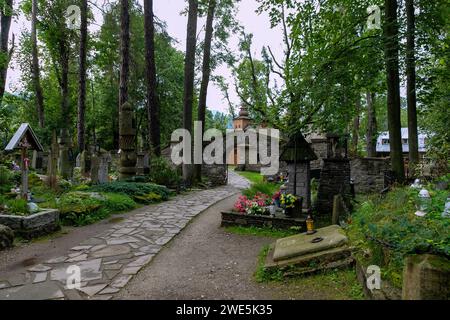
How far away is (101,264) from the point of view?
4809 millimetres

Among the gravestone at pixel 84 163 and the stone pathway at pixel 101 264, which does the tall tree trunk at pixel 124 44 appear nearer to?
the gravestone at pixel 84 163

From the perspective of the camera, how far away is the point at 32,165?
17375 millimetres

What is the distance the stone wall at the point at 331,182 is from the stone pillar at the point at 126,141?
777 cm

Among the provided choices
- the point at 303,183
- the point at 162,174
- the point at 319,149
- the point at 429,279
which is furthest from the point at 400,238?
the point at 319,149

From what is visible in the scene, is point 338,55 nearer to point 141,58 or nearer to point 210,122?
point 141,58

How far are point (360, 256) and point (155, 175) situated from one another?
10.6 meters

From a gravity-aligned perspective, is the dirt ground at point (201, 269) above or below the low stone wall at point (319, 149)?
below

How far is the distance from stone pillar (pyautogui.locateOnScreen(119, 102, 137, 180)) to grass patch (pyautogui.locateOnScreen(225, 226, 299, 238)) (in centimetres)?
650

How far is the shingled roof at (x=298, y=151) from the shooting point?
9.20 meters

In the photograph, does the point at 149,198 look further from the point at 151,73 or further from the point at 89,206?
the point at 151,73

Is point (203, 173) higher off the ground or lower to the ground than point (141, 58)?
lower

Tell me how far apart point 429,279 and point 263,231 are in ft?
16.1

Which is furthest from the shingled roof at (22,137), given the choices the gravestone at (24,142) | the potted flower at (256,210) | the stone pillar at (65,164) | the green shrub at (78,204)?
the potted flower at (256,210)
